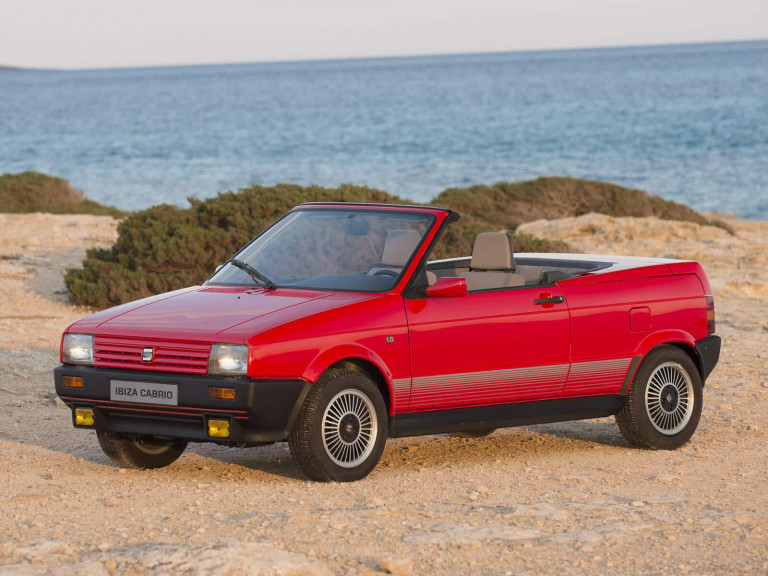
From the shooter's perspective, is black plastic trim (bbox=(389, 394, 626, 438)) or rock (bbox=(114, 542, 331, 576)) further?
black plastic trim (bbox=(389, 394, 626, 438))

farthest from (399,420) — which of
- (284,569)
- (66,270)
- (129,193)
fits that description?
(129,193)

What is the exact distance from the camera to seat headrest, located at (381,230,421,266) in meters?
8.07

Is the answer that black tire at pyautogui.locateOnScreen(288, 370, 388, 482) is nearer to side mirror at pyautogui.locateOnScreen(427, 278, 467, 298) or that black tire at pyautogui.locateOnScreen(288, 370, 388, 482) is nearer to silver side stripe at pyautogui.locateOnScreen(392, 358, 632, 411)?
silver side stripe at pyautogui.locateOnScreen(392, 358, 632, 411)

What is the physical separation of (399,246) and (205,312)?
1.39 meters

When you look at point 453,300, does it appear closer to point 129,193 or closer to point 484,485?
point 484,485

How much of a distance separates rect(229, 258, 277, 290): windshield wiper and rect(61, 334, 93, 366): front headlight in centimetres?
121

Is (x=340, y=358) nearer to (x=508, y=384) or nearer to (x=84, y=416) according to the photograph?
(x=508, y=384)

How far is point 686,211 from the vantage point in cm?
2723

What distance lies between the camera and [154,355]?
7199mm

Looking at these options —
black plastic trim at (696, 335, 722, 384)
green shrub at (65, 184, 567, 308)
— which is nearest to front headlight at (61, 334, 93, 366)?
black plastic trim at (696, 335, 722, 384)

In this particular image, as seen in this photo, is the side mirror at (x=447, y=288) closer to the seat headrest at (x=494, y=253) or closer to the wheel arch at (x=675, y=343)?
the seat headrest at (x=494, y=253)

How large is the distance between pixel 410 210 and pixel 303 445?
194 centimetres

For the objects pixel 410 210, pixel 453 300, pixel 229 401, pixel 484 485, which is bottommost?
pixel 484 485

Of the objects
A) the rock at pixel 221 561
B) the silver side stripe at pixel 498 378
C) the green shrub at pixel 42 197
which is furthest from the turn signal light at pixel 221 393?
the green shrub at pixel 42 197
